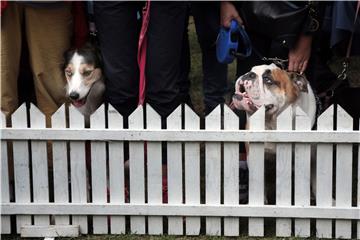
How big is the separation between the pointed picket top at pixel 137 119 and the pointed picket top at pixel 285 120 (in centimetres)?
78

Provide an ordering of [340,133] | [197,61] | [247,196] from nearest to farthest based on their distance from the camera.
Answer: [340,133], [247,196], [197,61]

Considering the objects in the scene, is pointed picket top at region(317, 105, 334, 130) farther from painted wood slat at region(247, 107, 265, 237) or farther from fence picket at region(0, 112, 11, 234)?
fence picket at region(0, 112, 11, 234)

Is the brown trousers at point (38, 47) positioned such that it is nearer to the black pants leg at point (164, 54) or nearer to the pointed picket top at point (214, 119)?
the black pants leg at point (164, 54)

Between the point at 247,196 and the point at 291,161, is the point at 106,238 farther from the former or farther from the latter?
the point at 291,161

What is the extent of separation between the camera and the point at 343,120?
4.09 metres

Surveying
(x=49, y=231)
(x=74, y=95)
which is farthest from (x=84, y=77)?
(x=49, y=231)

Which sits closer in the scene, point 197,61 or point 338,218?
point 338,218

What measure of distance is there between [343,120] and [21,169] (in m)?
1.92

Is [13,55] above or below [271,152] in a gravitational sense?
above

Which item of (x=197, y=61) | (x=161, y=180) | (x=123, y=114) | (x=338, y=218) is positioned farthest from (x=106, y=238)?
(x=197, y=61)

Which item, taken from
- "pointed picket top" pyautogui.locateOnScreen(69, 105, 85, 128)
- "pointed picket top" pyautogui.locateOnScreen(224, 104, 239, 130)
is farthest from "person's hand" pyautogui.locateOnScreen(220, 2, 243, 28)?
"pointed picket top" pyautogui.locateOnScreen(69, 105, 85, 128)

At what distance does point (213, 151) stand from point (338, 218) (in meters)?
0.83

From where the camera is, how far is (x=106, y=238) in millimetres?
4352

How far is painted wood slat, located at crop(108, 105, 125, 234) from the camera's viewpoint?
426 centimetres
